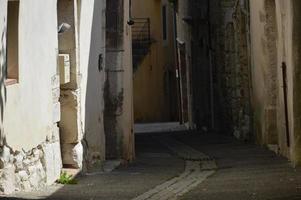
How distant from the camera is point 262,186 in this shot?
8.77m

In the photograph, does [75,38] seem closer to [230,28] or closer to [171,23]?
[230,28]

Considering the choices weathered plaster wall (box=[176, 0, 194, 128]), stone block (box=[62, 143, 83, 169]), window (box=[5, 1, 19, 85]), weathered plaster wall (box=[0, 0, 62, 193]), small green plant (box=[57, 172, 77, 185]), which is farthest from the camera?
weathered plaster wall (box=[176, 0, 194, 128])

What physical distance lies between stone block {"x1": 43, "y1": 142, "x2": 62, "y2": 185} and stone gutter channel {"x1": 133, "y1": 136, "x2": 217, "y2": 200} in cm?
126

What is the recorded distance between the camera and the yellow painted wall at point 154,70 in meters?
34.1

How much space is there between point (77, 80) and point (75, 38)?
1.89 feet

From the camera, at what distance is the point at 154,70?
34.3 meters

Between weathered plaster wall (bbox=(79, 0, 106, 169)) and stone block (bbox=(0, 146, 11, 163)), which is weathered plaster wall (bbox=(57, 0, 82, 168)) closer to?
weathered plaster wall (bbox=(79, 0, 106, 169))

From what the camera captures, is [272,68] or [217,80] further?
[217,80]

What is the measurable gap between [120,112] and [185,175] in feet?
12.2

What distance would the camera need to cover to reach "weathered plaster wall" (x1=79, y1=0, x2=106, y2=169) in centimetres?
1180

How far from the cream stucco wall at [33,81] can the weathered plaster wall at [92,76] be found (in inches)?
63.6

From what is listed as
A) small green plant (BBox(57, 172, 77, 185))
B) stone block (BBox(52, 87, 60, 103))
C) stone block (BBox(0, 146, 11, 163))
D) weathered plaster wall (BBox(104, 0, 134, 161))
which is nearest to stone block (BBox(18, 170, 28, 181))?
stone block (BBox(0, 146, 11, 163))

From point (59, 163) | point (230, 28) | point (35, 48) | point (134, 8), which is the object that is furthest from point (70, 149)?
point (134, 8)

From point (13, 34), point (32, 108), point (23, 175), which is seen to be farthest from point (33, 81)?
point (23, 175)
